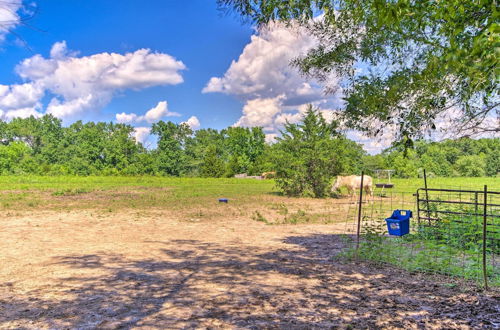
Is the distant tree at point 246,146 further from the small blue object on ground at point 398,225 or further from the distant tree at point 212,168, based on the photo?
the small blue object on ground at point 398,225

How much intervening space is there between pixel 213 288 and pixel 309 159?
58.1 ft

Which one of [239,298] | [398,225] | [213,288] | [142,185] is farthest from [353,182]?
[142,185]

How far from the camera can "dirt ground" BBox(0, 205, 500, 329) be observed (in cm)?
432

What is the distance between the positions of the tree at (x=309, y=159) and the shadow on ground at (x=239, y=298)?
15.3 meters

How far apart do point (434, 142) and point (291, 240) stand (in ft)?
15.7

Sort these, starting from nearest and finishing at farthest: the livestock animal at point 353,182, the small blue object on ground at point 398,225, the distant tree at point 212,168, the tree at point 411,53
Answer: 1. the tree at point 411,53
2. the small blue object on ground at point 398,225
3. the livestock animal at point 353,182
4. the distant tree at point 212,168

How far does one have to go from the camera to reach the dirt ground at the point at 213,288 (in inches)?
170

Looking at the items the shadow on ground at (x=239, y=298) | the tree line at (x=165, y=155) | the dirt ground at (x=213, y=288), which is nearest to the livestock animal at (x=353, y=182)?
the dirt ground at (x=213, y=288)

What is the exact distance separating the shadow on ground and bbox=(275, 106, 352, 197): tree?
50.3 feet

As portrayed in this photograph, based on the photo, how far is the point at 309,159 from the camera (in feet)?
73.9

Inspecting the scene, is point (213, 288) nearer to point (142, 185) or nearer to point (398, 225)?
point (398, 225)

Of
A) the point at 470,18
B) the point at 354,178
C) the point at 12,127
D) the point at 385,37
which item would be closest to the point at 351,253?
the point at 385,37

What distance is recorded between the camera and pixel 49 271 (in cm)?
648

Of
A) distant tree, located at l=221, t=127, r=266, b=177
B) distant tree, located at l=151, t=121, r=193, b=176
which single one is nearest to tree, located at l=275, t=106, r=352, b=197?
distant tree, located at l=221, t=127, r=266, b=177
